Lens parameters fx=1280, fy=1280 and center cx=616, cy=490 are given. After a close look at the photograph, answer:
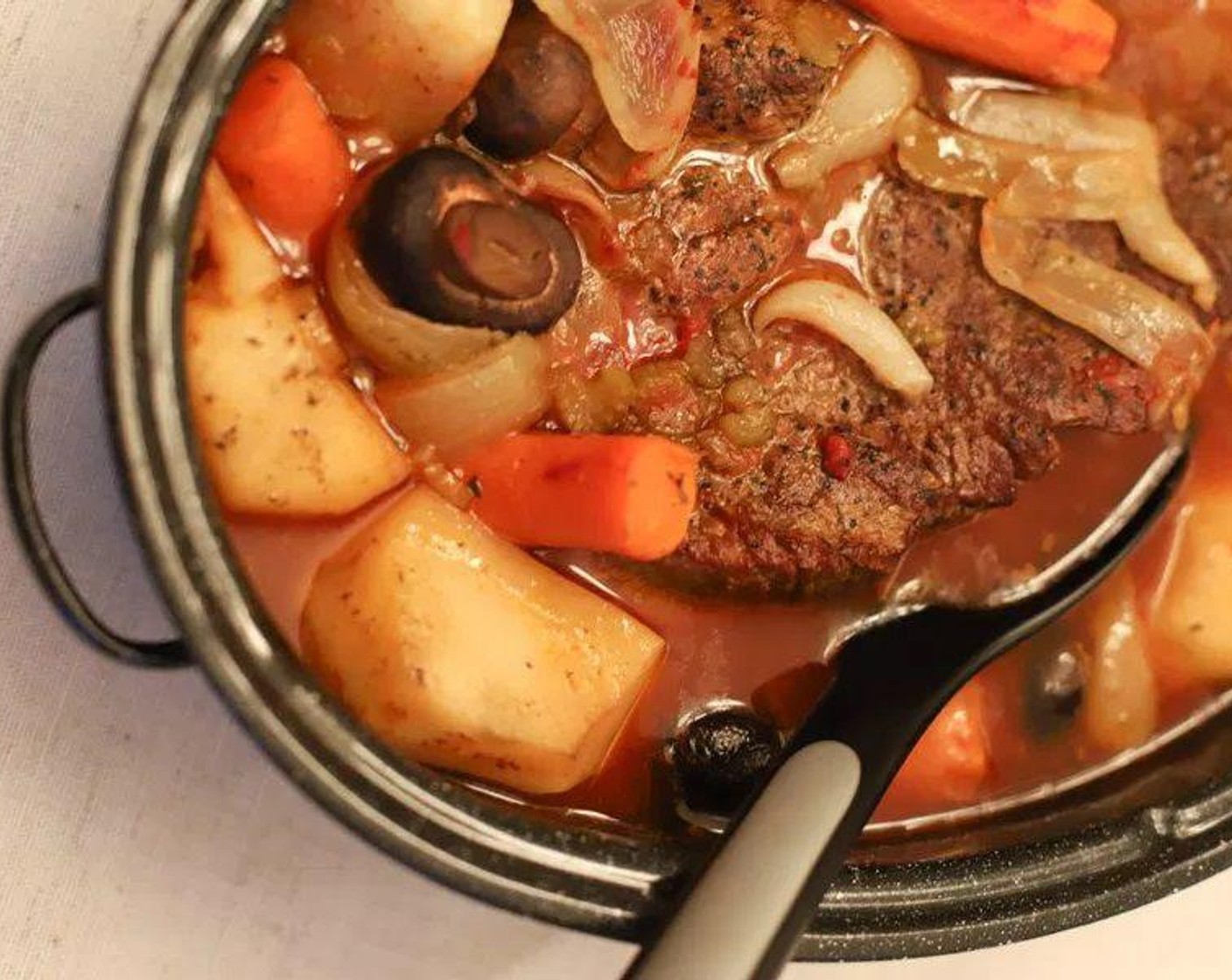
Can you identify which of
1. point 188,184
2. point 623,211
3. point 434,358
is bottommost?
point 434,358

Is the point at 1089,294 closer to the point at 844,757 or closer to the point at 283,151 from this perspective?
the point at 844,757

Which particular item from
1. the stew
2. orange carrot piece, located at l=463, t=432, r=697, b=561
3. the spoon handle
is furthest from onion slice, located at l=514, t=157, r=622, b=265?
the spoon handle

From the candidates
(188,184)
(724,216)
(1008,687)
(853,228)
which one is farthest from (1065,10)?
(188,184)

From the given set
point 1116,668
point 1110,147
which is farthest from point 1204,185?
point 1116,668

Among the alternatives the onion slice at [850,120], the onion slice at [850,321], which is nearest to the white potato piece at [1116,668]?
the onion slice at [850,321]

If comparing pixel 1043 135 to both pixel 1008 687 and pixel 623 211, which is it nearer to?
pixel 623 211

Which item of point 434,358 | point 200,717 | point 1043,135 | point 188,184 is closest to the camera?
point 188,184

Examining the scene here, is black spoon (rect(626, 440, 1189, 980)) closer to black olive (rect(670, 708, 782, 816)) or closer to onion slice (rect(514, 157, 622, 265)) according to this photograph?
black olive (rect(670, 708, 782, 816))
